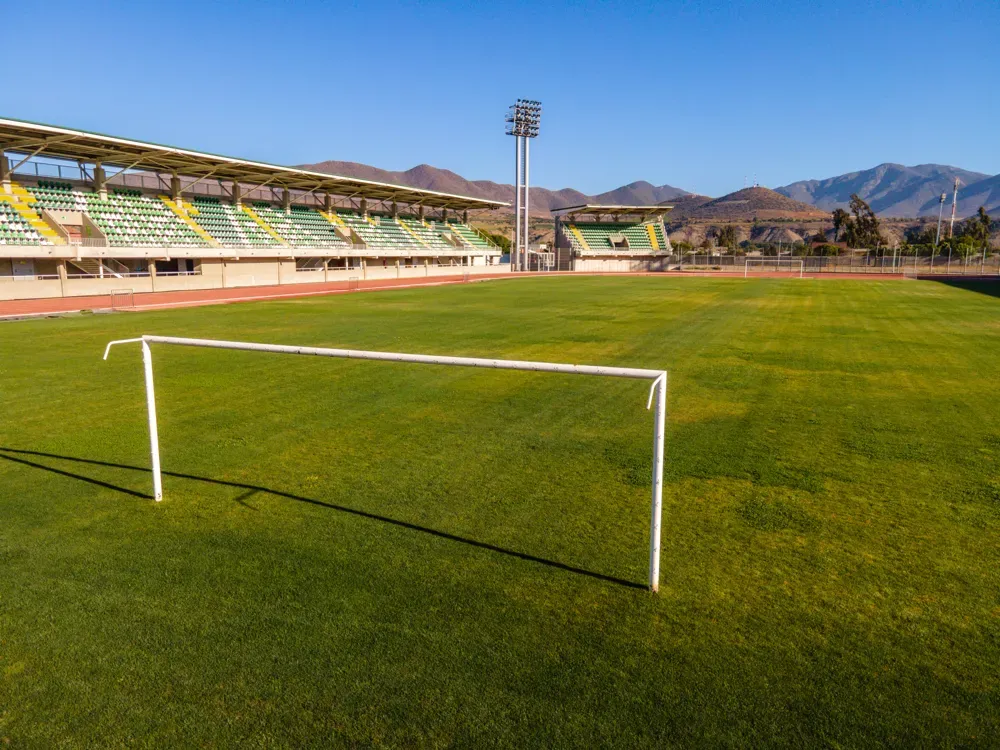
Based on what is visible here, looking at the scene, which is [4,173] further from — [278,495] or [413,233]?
[278,495]

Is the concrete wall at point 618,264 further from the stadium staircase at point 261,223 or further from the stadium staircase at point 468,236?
the stadium staircase at point 261,223

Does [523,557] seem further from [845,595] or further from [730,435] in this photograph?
[730,435]

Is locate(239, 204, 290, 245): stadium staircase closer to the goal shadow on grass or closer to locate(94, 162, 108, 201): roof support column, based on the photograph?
locate(94, 162, 108, 201): roof support column

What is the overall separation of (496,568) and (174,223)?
39.6 metres

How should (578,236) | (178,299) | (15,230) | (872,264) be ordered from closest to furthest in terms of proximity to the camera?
(15,230) < (178,299) < (872,264) < (578,236)

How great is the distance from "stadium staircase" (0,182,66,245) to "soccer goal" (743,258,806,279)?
6952cm

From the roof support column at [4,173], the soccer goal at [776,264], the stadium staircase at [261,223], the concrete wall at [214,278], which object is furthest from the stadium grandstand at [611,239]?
the roof support column at [4,173]

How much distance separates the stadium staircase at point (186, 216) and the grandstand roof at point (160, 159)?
1.98 m

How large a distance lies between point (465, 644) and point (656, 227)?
87.6 metres

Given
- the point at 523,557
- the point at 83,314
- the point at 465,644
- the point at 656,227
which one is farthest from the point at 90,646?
the point at 656,227

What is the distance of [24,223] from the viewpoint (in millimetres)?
29391

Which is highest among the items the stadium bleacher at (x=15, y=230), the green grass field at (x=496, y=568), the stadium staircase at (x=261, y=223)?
the stadium staircase at (x=261, y=223)

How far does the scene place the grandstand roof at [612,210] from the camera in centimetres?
7919

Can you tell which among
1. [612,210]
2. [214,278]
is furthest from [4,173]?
[612,210]
